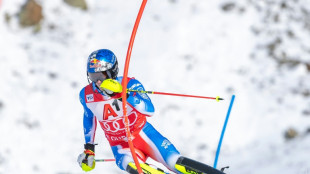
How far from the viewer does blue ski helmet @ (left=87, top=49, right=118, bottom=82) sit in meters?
6.09

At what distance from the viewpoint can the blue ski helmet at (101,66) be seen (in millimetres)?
6090

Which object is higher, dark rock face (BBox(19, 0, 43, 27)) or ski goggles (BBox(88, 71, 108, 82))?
dark rock face (BBox(19, 0, 43, 27))

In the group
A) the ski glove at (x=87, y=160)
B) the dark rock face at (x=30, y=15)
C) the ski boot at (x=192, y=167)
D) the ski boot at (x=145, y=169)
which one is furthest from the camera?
the dark rock face at (x=30, y=15)

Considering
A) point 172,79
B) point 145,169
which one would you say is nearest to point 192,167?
point 145,169

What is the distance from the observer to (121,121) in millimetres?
6520

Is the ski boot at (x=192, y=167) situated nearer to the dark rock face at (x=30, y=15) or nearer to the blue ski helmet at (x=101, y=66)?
the blue ski helmet at (x=101, y=66)

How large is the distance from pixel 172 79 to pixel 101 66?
27.4ft

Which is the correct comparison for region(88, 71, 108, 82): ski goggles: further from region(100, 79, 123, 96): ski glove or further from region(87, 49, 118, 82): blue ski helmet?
region(100, 79, 123, 96): ski glove

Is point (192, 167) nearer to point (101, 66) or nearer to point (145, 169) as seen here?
point (145, 169)

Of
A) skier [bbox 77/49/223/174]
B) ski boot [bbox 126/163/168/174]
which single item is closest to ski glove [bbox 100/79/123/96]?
skier [bbox 77/49/223/174]

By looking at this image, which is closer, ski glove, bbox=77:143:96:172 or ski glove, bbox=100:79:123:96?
ski glove, bbox=100:79:123:96

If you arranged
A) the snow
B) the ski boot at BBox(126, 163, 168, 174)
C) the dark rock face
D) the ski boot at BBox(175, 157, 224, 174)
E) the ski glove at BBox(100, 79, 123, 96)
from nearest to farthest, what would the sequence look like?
the ski glove at BBox(100, 79, 123, 96) < the ski boot at BBox(175, 157, 224, 174) < the ski boot at BBox(126, 163, 168, 174) < the snow < the dark rock face

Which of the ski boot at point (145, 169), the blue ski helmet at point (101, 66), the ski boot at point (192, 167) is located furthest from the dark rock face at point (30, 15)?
the ski boot at point (192, 167)

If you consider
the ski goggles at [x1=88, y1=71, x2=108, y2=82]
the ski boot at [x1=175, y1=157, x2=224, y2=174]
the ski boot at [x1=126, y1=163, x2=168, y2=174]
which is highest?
the ski goggles at [x1=88, y1=71, x2=108, y2=82]
